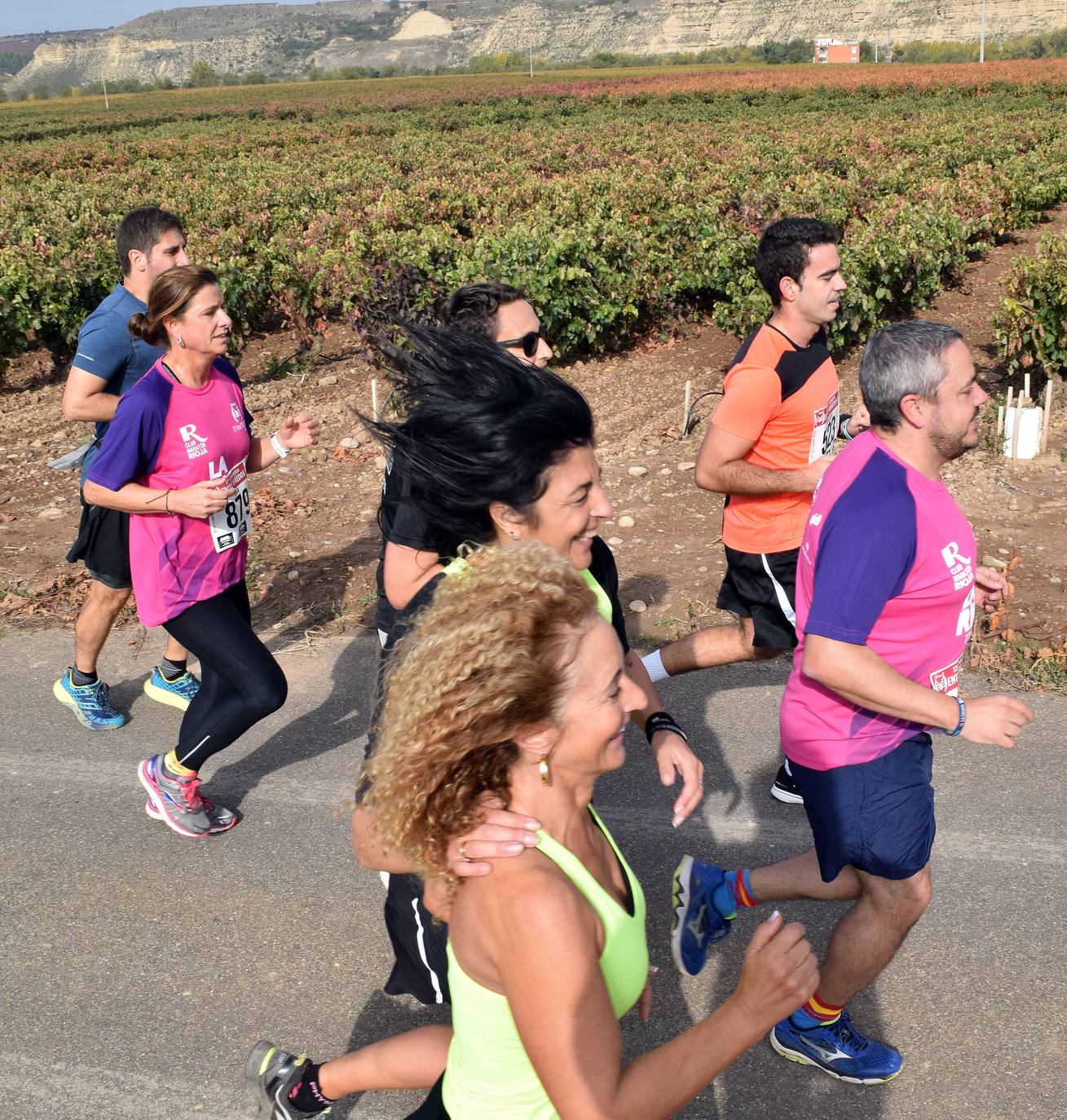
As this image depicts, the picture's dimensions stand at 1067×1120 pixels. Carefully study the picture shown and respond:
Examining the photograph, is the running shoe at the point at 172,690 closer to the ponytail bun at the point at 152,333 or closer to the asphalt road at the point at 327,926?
the asphalt road at the point at 327,926

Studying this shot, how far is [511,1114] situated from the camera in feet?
6.25

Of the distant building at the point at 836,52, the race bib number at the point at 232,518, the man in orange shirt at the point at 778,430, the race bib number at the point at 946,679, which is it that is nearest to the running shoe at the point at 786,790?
the man in orange shirt at the point at 778,430

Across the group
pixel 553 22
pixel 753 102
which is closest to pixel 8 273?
pixel 753 102

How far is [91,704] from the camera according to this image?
16.4 ft

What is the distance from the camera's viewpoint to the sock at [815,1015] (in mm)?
2953

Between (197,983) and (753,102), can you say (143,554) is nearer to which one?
(197,983)

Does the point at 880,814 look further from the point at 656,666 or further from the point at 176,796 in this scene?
the point at 176,796

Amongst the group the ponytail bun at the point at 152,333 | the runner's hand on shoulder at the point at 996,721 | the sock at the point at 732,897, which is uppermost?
the ponytail bun at the point at 152,333

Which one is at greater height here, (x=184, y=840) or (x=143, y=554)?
(x=143, y=554)

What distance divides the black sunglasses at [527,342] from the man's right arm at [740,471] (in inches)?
33.9

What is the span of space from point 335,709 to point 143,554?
1319 mm

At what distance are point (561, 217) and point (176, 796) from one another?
9472 mm

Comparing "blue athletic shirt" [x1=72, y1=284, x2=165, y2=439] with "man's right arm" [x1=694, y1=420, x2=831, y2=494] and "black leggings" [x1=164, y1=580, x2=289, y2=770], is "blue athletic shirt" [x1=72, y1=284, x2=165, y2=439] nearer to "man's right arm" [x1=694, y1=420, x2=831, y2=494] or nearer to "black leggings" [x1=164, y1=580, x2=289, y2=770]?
"black leggings" [x1=164, y1=580, x2=289, y2=770]

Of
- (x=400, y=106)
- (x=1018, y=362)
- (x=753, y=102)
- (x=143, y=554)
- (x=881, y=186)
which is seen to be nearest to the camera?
(x=143, y=554)
